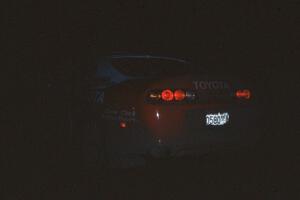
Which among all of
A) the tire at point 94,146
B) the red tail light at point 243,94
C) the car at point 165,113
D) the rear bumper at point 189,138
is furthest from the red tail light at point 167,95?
the tire at point 94,146

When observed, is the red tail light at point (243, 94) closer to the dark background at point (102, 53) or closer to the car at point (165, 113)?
the car at point (165, 113)

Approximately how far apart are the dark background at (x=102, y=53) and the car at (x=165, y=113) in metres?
0.30

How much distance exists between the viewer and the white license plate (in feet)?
18.4

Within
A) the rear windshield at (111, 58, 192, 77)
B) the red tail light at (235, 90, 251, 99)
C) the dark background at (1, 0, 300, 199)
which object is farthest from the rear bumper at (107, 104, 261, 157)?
the rear windshield at (111, 58, 192, 77)

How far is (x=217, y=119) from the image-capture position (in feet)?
18.6

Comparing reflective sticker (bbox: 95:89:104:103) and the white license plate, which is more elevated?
reflective sticker (bbox: 95:89:104:103)

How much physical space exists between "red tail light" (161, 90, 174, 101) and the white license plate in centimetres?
40

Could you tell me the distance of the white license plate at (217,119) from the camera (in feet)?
18.4

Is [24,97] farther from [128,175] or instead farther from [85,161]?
[128,175]

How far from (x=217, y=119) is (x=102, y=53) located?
1.79m

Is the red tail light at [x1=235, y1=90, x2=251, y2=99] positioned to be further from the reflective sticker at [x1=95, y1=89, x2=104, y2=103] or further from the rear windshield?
the reflective sticker at [x1=95, y1=89, x2=104, y2=103]

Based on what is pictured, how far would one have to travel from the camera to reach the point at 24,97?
794 cm

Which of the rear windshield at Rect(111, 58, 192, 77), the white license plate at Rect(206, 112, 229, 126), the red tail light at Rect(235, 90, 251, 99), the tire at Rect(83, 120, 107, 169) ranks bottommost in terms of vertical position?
the tire at Rect(83, 120, 107, 169)

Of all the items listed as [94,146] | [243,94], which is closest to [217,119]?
[243,94]
